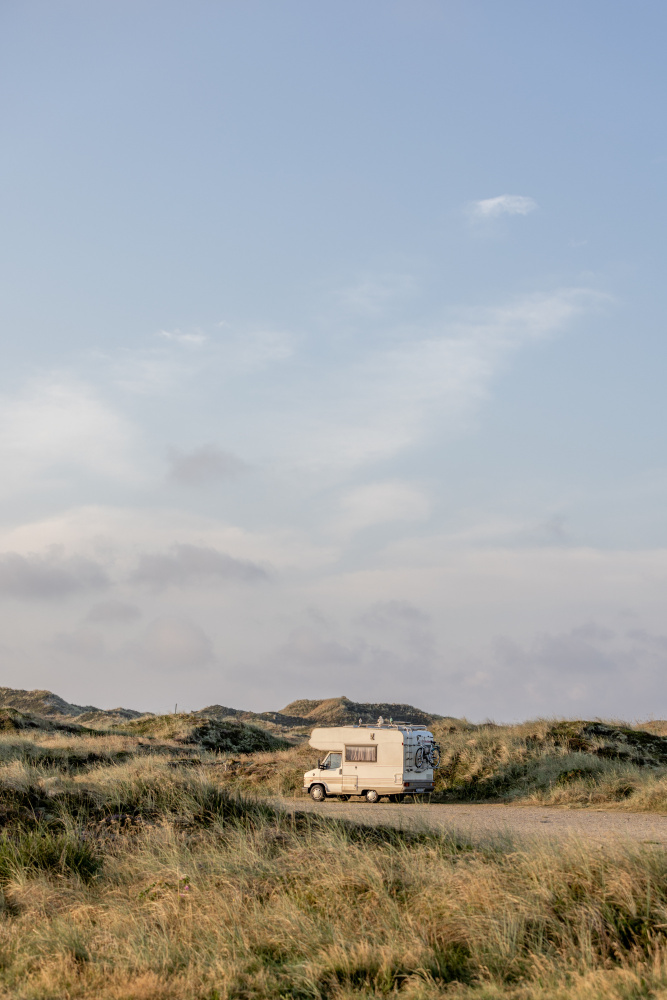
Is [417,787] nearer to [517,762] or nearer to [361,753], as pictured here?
[361,753]

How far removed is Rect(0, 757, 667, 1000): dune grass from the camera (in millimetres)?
8516

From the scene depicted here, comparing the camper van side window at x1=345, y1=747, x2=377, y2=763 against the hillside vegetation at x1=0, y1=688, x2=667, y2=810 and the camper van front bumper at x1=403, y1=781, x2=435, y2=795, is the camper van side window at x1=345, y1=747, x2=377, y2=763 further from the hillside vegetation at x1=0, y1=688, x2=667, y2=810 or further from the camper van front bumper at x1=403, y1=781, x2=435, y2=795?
the hillside vegetation at x1=0, y1=688, x2=667, y2=810

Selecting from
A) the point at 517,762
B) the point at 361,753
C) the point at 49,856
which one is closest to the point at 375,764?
the point at 361,753

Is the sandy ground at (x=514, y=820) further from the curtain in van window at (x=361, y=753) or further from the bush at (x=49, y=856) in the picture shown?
the bush at (x=49, y=856)

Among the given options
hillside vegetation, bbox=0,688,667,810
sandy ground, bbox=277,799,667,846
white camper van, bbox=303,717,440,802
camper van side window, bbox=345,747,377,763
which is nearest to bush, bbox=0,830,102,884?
sandy ground, bbox=277,799,667,846

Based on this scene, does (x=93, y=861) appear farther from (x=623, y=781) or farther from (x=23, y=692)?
(x=23, y=692)

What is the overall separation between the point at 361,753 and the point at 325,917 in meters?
18.0

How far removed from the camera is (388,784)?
2697 cm

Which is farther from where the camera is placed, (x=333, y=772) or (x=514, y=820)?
(x=333, y=772)

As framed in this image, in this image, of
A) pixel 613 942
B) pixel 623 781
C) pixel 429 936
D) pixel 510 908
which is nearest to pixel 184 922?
pixel 429 936

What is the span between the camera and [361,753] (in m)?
27.6

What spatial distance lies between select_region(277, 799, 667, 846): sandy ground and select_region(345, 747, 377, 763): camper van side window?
2.36 metres

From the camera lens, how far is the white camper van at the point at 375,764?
26.8 meters

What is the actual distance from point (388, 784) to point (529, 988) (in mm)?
19508
